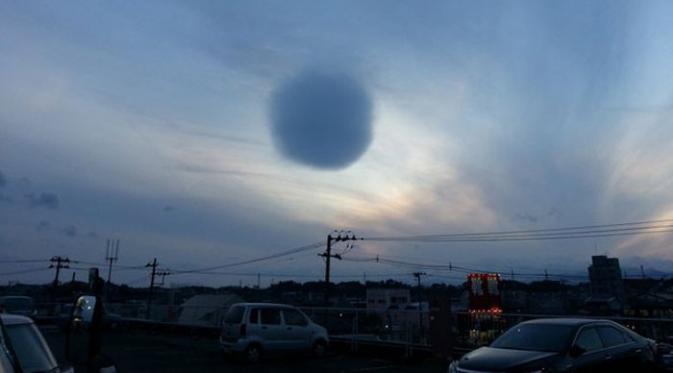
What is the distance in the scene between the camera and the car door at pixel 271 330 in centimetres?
1428

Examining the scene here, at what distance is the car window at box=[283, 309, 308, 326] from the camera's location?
1505cm

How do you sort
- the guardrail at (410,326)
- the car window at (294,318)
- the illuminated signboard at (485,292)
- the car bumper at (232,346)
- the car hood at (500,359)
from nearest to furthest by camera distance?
the car hood at (500,359), the guardrail at (410,326), the car bumper at (232,346), the car window at (294,318), the illuminated signboard at (485,292)

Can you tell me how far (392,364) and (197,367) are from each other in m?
5.43

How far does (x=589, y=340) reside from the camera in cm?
859

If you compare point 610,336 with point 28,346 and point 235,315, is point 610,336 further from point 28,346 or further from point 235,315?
point 235,315

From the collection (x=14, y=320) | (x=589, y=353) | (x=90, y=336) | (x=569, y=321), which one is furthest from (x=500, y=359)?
(x=14, y=320)

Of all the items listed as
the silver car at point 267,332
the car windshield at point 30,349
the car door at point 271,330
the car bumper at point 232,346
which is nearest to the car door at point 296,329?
the silver car at point 267,332

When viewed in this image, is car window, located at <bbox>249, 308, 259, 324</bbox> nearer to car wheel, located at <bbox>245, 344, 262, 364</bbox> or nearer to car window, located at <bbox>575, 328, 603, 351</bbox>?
car wheel, located at <bbox>245, 344, 262, 364</bbox>

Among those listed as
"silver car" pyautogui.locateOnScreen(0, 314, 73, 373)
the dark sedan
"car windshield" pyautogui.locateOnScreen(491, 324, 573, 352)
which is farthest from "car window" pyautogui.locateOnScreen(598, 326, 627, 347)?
"silver car" pyautogui.locateOnScreen(0, 314, 73, 373)

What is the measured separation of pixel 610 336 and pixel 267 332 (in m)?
8.90

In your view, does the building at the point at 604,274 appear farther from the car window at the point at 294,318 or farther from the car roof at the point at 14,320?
the car roof at the point at 14,320

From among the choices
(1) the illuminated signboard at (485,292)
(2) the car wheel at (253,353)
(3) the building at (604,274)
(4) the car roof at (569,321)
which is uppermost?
(3) the building at (604,274)

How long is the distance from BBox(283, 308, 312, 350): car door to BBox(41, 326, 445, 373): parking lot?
0.46 meters

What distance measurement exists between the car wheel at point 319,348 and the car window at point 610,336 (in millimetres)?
8721
